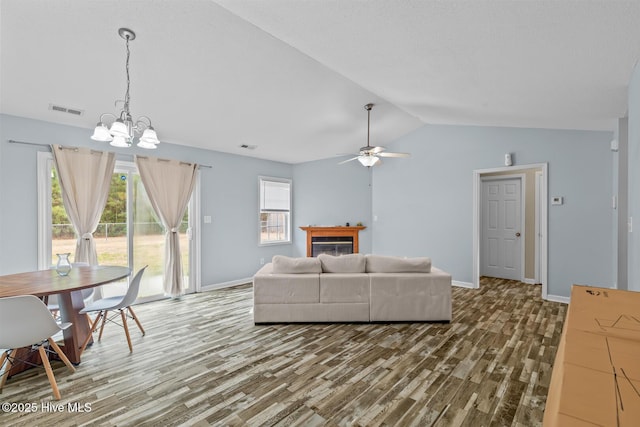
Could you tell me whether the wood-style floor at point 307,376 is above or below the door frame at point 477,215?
below

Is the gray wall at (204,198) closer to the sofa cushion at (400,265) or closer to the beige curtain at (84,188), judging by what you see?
the beige curtain at (84,188)

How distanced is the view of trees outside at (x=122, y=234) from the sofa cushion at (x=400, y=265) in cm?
322

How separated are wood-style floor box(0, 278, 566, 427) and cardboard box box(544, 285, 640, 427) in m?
1.31

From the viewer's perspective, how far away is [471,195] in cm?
506

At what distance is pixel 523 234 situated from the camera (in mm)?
5605

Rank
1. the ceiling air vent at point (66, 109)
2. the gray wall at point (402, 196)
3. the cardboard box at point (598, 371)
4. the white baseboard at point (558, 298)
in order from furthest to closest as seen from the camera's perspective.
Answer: the white baseboard at point (558, 298) < the gray wall at point (402, 196) < the ceiling air vent at point (66, 109) < the cardboard box at point (598, 371)

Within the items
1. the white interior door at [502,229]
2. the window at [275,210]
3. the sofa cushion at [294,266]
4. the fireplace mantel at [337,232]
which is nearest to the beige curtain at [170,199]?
the window at [275,210]

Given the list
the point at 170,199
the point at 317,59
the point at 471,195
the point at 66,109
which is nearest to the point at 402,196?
the point at 471,195

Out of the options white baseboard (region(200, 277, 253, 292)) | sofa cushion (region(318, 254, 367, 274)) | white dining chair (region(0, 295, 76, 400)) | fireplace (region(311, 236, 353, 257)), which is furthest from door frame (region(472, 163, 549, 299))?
white dining chair (region(0, 295, 76, 400))

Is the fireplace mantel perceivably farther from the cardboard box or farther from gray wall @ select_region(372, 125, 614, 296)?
the cardboard box

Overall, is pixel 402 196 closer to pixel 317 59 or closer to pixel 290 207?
pixel 290 207

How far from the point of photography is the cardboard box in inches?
17.2

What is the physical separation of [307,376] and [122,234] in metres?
3.43

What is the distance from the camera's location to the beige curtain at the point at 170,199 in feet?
14.4
